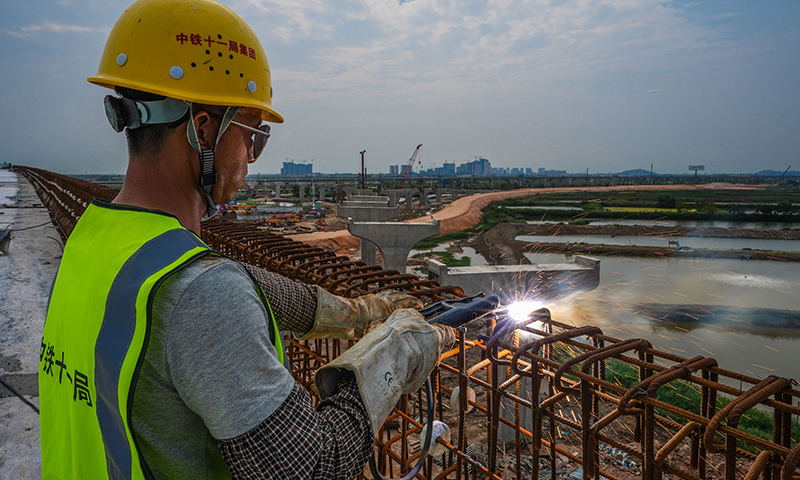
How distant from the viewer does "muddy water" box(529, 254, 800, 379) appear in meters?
15.9

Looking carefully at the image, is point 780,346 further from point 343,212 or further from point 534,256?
point 343,212

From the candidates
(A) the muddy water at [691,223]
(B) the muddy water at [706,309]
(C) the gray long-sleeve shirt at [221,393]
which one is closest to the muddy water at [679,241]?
(A) the muddy water at [691,223]

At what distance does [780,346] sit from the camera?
53.5 ft

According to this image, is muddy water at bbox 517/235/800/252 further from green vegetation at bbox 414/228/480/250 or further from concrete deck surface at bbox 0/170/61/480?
concrete deck surface at bbox 0/170/61/480

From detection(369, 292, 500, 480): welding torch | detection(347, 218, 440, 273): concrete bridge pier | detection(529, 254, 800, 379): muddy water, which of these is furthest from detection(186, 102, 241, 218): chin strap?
detection(347, 218, 440, 273): concrete bridge pier

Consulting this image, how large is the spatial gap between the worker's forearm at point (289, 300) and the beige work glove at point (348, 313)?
0.10ft

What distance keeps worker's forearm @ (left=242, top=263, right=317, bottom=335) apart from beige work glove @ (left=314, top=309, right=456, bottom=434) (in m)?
0.44

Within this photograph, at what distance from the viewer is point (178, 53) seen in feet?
4.53

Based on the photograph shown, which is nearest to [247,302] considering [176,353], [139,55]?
[176,353]

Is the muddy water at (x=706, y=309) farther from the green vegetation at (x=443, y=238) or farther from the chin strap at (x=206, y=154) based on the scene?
the chin strap at (x=206, y=154)

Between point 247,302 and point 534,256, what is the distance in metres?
34.9

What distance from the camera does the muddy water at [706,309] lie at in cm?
1590

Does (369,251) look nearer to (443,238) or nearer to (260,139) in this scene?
(443,238)

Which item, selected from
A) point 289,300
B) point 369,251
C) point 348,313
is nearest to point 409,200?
point 369,251
